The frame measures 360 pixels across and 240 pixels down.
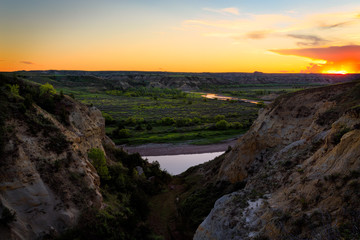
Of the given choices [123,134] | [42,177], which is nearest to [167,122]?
[123,134]

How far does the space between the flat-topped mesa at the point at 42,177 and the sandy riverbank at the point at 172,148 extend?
26.6 meters

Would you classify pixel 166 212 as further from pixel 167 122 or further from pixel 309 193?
pixel 167 122

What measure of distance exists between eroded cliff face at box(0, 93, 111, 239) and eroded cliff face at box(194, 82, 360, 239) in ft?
28.5

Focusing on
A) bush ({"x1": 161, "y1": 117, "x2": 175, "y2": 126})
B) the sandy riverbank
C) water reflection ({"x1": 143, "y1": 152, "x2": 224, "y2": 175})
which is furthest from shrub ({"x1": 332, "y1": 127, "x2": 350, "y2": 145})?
bush ({"x1": 161, "y1": 117, "x2": 175, "y2": 126})

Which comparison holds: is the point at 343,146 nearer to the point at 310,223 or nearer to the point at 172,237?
the point at 310,223

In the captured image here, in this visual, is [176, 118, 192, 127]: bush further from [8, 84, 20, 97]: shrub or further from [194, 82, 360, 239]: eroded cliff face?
[8, 84, 20, 97]: shrub

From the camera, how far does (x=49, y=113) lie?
2142 centimetres

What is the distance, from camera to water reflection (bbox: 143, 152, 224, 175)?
3909 cm

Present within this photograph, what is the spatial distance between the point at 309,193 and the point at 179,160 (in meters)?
33.5

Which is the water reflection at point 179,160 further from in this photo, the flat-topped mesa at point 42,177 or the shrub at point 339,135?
the shrub at point 339,135

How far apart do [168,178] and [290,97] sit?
1718 centimetres

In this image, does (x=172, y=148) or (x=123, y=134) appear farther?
(x=123, y=134)

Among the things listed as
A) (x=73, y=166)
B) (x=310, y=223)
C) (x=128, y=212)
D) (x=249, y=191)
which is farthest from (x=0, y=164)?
(x=310, y=223)

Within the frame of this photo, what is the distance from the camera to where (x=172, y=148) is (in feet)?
160
